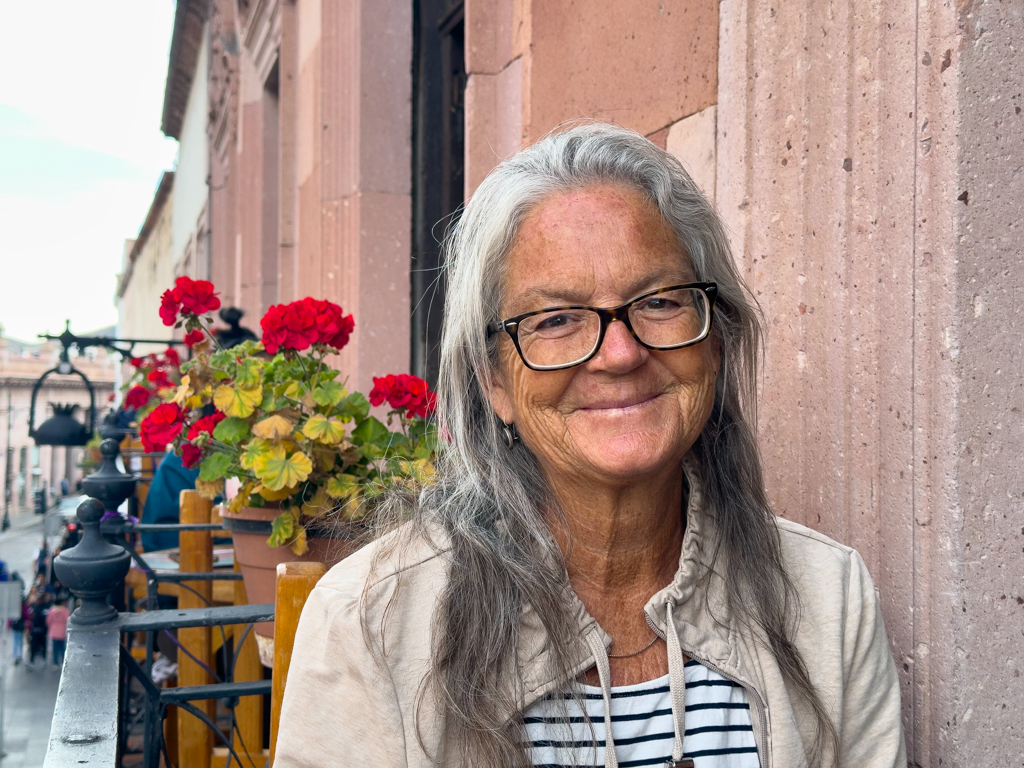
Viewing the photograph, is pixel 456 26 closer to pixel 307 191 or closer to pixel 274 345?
pixel 307 191

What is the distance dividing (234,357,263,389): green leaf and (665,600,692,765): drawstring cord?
142cm

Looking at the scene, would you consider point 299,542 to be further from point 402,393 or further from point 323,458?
point 402,393

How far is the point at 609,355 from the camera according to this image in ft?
4.26

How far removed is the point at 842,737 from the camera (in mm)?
1399

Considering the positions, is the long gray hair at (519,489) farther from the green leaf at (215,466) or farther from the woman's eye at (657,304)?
the green leaf at (215,466)

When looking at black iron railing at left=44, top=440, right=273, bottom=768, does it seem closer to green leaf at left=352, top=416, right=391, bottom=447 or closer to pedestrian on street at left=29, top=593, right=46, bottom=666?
green leaf at left=352, top=416, right=391, bottom=447

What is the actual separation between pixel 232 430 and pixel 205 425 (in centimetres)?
9

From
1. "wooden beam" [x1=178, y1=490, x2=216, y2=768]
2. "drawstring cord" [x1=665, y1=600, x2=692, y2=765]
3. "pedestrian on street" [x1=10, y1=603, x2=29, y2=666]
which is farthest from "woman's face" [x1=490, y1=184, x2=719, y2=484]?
"pedestrian on street" [x1=10, y1=603, x2=29, y2=666]

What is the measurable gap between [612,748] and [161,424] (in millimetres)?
1664

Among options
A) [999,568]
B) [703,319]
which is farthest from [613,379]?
[999,568]

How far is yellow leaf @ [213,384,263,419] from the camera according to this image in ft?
7.75

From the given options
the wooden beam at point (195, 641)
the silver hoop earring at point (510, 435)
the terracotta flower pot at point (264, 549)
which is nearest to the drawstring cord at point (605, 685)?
the silver hoop earring at point (510, 435)

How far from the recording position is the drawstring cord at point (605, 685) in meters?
1.24

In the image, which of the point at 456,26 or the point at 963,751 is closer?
the point at 963,751
